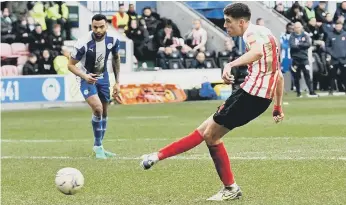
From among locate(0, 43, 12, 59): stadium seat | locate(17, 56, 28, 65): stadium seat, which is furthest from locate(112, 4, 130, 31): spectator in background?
locate(0, 43, 12, 59): stadium seat

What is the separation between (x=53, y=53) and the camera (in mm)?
26797

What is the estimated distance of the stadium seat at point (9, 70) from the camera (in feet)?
84.4

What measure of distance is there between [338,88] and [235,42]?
3.73 meters

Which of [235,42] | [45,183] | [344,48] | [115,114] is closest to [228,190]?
[45,183]

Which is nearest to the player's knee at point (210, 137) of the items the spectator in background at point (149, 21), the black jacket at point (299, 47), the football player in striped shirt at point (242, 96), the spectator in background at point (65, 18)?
the football player in striped shirt at point (242, 96)

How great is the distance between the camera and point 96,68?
13.2m

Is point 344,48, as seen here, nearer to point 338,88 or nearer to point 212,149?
point 338,88

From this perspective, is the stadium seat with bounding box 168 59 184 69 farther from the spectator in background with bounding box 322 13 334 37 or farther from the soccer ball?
the soccer ball

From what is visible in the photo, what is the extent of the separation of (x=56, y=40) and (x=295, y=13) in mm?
9413

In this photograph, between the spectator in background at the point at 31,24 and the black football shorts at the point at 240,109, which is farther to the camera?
the spectator in background at the point at 31,24

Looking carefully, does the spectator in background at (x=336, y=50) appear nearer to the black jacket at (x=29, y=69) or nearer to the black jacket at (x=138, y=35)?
the black jacket at (x=138, y=35)

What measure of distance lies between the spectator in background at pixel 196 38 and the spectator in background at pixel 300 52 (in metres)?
3.56

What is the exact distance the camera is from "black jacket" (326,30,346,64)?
2847 cm

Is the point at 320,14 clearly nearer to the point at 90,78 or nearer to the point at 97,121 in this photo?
the point at 97,121
